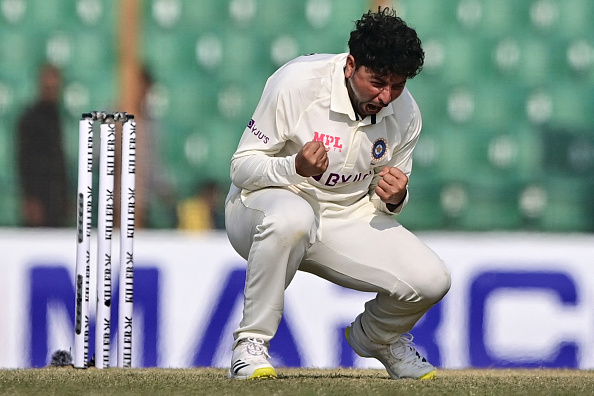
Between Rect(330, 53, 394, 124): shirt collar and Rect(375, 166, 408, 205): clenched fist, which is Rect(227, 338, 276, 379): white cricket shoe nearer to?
Rect(375, 166, 408, 205): clenched fist

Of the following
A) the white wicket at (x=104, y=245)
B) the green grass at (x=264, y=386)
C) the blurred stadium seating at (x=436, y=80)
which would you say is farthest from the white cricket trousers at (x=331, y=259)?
the blurred stadium seating at (x=436, y=80)

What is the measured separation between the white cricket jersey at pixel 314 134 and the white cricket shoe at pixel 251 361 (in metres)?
0.42

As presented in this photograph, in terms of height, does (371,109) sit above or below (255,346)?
above

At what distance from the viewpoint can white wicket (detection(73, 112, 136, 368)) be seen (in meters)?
3.87

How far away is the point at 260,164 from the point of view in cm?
304

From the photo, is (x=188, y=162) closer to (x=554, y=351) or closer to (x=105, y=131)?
(x=105, y=131)

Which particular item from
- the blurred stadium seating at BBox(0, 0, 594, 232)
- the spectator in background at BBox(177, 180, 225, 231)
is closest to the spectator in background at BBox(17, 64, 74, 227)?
the blurred stadium seating at BBox(0, 0, 594, 232)

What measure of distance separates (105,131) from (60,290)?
820mm

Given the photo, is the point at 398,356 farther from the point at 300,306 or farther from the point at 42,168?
the point at 42,168

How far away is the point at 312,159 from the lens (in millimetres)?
2852

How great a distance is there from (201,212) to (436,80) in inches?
44.1

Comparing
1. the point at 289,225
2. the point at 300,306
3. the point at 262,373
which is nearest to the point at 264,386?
the point at 262,373

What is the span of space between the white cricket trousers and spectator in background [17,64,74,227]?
66.2 inches

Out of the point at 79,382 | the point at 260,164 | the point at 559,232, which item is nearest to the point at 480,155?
the point at 559,232
